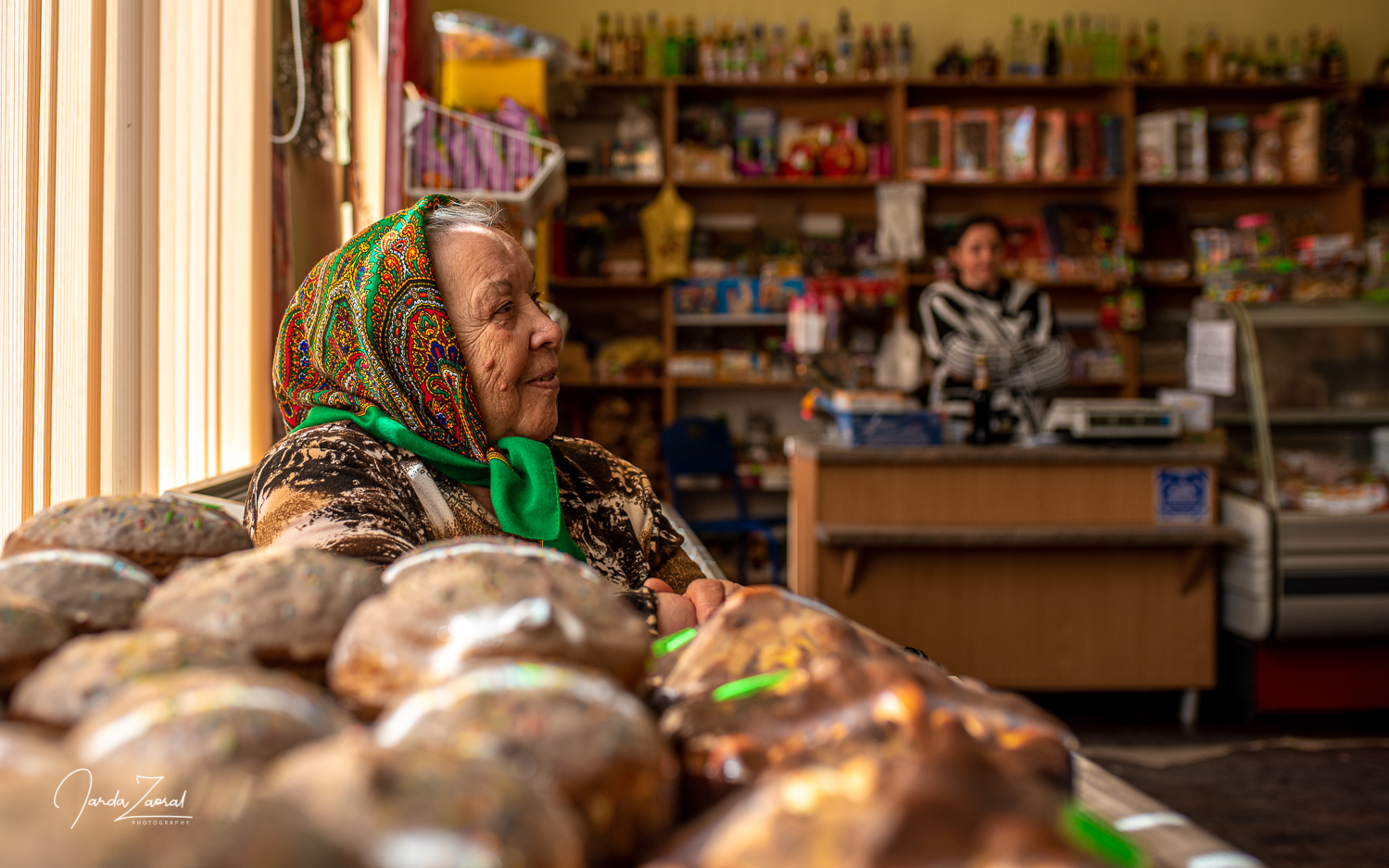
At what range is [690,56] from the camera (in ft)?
17.4

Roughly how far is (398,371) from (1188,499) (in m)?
2.91

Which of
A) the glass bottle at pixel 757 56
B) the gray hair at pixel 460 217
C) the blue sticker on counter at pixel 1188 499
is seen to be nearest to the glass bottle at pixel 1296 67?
the glass bottle at pixel 757 56

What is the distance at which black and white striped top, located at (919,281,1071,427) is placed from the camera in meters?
4.09

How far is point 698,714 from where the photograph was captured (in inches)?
16.9

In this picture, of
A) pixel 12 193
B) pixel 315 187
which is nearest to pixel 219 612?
pixel 12 193

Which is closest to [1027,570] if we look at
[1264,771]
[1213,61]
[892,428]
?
[892,428]

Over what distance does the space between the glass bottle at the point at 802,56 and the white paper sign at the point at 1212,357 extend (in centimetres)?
252

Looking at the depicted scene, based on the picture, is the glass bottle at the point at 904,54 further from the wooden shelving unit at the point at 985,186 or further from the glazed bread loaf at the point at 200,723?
the glazed bread loaf at the point at 200,723

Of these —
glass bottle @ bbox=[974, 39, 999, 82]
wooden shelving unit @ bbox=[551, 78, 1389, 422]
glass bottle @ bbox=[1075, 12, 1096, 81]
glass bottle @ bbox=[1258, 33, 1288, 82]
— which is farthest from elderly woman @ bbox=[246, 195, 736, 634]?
glass bottle @ bbox=[1258, 33, 1288, 82]

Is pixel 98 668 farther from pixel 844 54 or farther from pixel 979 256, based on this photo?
pixel 844 54

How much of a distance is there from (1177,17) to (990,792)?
641 cm

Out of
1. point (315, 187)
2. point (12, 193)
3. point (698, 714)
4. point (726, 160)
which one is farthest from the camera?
point (726, 160)

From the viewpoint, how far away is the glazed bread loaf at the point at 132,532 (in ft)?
1.77

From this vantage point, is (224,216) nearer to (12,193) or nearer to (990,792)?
(12,193)
